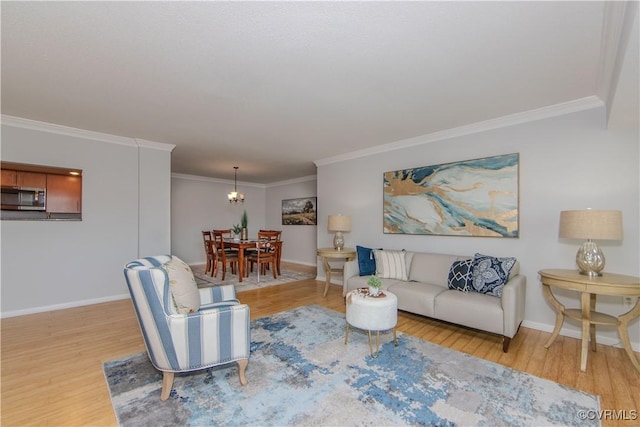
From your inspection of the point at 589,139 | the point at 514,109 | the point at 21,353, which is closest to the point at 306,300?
the point at 21,353

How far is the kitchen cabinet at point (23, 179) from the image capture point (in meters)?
3.63

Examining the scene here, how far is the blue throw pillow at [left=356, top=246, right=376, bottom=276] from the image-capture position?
4.05 m

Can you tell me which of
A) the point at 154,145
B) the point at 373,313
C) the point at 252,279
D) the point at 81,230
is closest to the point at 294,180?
the point at 252,279

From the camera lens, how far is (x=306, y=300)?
168 inches

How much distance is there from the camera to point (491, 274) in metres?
3.03

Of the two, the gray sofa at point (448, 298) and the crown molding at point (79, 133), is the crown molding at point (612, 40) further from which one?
the crown molding at point (79, 133)

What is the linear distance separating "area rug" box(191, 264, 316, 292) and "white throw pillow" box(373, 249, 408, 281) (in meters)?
2.22

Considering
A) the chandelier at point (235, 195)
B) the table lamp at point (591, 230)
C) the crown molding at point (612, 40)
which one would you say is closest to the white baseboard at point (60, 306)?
the chandelier at point (235, 195)

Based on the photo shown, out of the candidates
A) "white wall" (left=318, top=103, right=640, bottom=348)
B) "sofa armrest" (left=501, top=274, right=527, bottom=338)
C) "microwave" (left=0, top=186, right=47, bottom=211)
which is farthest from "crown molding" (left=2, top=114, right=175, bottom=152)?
"sofa armrest" (left=501, top=274, right=527, bottom=338)

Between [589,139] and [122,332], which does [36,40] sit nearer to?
[122,332]

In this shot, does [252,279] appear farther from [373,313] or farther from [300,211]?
[373,313]

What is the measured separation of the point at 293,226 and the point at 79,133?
525cm

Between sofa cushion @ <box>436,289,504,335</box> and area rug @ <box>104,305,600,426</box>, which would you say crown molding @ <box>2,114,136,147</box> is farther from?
sofa cushion @ <box>436,289,504,335</box>

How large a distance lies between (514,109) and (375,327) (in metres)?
2.80
